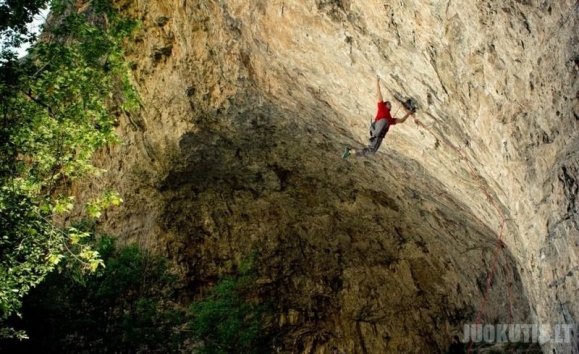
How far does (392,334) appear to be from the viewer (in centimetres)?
1920

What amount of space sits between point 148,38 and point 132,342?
7829 mm

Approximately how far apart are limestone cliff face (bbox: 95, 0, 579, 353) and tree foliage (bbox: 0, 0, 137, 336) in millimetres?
3959

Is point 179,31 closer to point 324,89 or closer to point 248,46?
point 248,46

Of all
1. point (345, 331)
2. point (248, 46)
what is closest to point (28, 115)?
point (248, 46)

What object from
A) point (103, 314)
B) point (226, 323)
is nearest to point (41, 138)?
point (103, 314)

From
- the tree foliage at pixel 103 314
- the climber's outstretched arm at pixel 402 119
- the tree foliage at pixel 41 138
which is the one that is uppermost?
the climber's outstretched arm at pixel 402 119

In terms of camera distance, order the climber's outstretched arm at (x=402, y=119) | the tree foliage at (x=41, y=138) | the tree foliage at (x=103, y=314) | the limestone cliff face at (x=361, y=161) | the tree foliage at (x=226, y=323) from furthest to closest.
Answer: the tree foliage at (x=226, y=323)
the tree foliage at (x=103, y=314)
the climber's outstretched arm at (x=402, y=119)
the tree foliage at (x=41, y=138)
the limestone cliff face at (x=361, y=161)

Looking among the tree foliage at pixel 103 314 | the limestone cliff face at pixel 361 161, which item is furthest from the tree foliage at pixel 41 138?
the limestone cliff face at pixel 361 161

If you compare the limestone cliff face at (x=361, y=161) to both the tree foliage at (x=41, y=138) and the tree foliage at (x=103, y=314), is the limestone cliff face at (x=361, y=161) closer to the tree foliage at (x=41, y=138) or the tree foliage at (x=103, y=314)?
the tree foliage at (x=103, y=314)

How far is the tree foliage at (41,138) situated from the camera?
8938 millimetres

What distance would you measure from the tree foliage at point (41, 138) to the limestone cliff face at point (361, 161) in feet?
13.0

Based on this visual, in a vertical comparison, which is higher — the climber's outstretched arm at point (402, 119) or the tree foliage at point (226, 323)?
the climber's outstretched arm at point (402, 119)

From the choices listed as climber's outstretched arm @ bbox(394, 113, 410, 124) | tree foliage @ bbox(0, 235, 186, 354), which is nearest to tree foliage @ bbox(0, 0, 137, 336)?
tree foliage @ bbox(0, 235, 186, 354)

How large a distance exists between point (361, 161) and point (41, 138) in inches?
344
